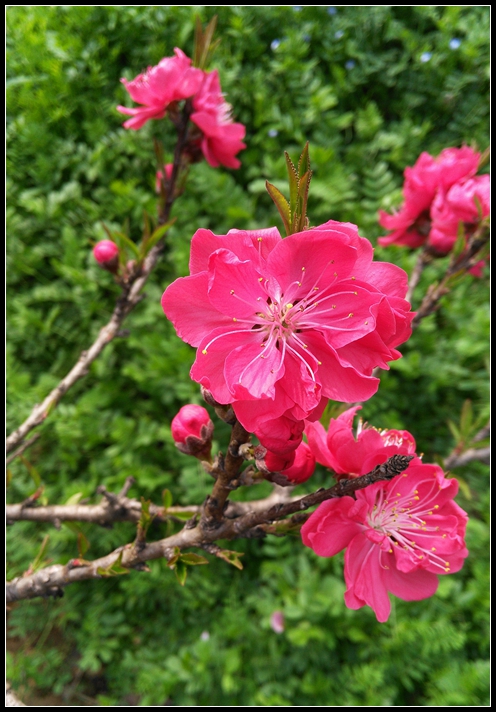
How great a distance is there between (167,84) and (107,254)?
1.63 feet

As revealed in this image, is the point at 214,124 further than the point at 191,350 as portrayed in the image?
No

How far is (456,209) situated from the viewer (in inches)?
48.1

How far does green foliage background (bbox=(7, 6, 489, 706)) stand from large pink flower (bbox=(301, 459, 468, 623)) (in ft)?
2.74

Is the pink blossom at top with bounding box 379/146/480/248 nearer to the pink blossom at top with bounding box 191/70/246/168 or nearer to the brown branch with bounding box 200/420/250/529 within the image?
the pink blossom at top with bounding box 191/70/246/168

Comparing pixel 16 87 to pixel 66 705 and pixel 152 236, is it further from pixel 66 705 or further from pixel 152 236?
pixel 66 705

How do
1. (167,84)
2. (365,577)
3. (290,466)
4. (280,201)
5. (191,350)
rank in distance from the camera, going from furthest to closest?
(191,350) → (167,84) → (365,577) → (290,466) → (280,201)

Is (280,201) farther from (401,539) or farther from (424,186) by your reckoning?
(424,186)

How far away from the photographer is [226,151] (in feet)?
4.27

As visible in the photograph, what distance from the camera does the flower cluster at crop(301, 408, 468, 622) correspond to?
2.19 ft

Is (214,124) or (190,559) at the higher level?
(214,124)

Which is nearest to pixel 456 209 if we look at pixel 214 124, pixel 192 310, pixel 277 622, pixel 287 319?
pixel 214 124

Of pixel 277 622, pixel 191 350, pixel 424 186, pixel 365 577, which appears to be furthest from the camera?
pixel 191 350

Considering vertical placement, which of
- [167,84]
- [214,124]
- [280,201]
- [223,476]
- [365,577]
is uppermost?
[167,84]

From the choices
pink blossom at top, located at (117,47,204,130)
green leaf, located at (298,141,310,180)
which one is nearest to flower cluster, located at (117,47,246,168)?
pink blossom at top, located at (117,47,204,130)
